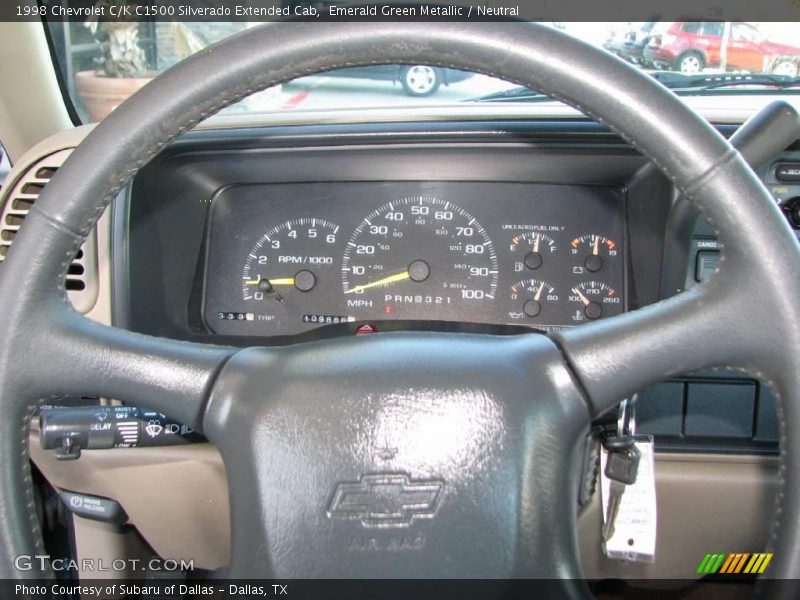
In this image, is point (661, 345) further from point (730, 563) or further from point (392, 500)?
point (730, 563)

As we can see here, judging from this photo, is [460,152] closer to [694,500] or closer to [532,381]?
[694,500]

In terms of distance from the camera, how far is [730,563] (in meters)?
2.08

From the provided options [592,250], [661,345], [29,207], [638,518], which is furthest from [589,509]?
[29,207]

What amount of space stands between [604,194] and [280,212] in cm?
84

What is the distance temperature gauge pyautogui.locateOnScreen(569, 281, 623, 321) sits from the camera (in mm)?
2162

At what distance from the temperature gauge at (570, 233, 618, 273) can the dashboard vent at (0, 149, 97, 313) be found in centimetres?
116

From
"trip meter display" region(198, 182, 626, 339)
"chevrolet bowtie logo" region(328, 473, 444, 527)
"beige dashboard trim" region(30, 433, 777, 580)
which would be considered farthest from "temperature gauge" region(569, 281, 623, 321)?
"chevrolet bowtie logo" region(328, 473, 444, 527)

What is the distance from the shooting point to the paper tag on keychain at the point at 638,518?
4.77 feet

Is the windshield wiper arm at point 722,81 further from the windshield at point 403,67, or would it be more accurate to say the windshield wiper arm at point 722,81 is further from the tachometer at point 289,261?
the tachometer at point 289,261

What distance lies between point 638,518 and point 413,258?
3.14 feet

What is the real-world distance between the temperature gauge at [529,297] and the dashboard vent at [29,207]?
39.8 inches

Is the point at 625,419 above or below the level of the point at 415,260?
below

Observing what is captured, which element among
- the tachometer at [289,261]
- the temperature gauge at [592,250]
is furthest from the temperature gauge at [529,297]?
the tachometer at [289,261]

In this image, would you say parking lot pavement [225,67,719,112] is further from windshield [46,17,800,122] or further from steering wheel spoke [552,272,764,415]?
steering wheel spoke [552,272,764,415]
